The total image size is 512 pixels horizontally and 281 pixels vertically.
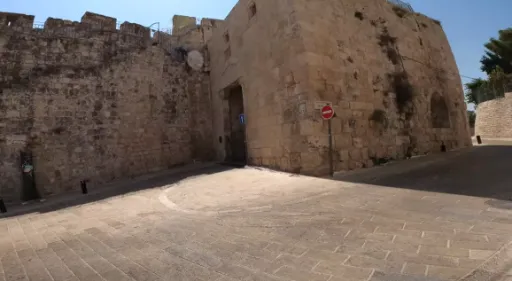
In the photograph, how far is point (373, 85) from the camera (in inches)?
343

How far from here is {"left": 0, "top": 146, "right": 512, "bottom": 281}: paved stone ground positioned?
93.0 inches

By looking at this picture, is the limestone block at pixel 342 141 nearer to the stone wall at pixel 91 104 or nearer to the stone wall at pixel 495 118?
the stone wall at pixel 91 104

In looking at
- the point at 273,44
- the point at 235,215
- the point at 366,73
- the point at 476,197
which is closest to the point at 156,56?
the point at 273,44

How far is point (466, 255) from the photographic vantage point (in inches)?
91.8

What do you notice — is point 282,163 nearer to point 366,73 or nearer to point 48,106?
point 366,73

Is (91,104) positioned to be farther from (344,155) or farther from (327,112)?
(344,155)

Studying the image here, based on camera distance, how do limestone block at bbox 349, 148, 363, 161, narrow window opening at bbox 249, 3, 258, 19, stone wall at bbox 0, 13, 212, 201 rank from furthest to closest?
stone wall at bbox 0, 13, 212, 201, narrow window opening at bbox 249, 3, 258, 19, limestone block at bbox 349, 148, 363, 161

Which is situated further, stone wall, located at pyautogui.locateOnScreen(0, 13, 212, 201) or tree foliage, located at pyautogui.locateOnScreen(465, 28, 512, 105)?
tree foliage, located at pyautogui.locateOnScreen(465, 28, 512, 105)

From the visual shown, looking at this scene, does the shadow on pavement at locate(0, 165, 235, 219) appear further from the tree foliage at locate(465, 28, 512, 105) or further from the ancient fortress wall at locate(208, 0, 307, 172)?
the tree foliage at locate(465, 28, 512, 105)

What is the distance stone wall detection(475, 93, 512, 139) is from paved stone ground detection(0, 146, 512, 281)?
784 inches

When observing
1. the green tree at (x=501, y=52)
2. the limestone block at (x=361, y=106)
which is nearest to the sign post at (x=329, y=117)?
the limestone block at (x=361, y=106)

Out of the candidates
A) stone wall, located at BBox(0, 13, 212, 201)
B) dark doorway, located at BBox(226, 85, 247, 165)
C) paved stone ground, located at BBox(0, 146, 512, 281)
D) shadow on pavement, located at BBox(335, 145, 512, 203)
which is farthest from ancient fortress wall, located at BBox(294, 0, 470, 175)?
stone wall, located at BBox(0, 13, 212, 201)

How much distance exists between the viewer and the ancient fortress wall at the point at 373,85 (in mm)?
7258

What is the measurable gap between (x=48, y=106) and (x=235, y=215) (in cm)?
908
